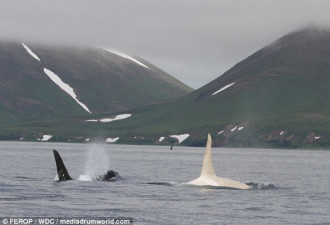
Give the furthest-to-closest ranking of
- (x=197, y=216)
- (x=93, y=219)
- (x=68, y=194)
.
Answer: (x=68, y=194) < (x=197, y=216) < (x=93, y=219)

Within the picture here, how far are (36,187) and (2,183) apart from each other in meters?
4.63

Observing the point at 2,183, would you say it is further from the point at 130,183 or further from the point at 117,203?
the point at 117,203

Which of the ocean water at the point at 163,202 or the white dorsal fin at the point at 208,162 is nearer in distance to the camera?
the ocean water at the point at 163,202

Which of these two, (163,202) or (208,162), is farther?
(208,162)

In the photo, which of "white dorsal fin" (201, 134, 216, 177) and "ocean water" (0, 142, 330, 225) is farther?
"white dorsal fin" (201, 134, 216, 177)

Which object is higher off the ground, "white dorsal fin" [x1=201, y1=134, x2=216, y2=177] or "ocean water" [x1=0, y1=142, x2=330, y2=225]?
"white dorsal fin" [x1=201, y1=134, x2=216, y2=177]

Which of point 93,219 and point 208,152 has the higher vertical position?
point 208,152

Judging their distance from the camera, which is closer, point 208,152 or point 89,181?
point 208,152

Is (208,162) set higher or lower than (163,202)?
higher

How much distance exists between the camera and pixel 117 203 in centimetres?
5012

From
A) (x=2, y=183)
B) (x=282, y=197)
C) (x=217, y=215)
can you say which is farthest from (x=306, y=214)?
(x=2, y=183)

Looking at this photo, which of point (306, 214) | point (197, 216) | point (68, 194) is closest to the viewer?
point (197, 216)

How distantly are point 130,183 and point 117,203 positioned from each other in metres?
19.3

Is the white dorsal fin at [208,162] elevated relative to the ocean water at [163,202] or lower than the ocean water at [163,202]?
elevated
